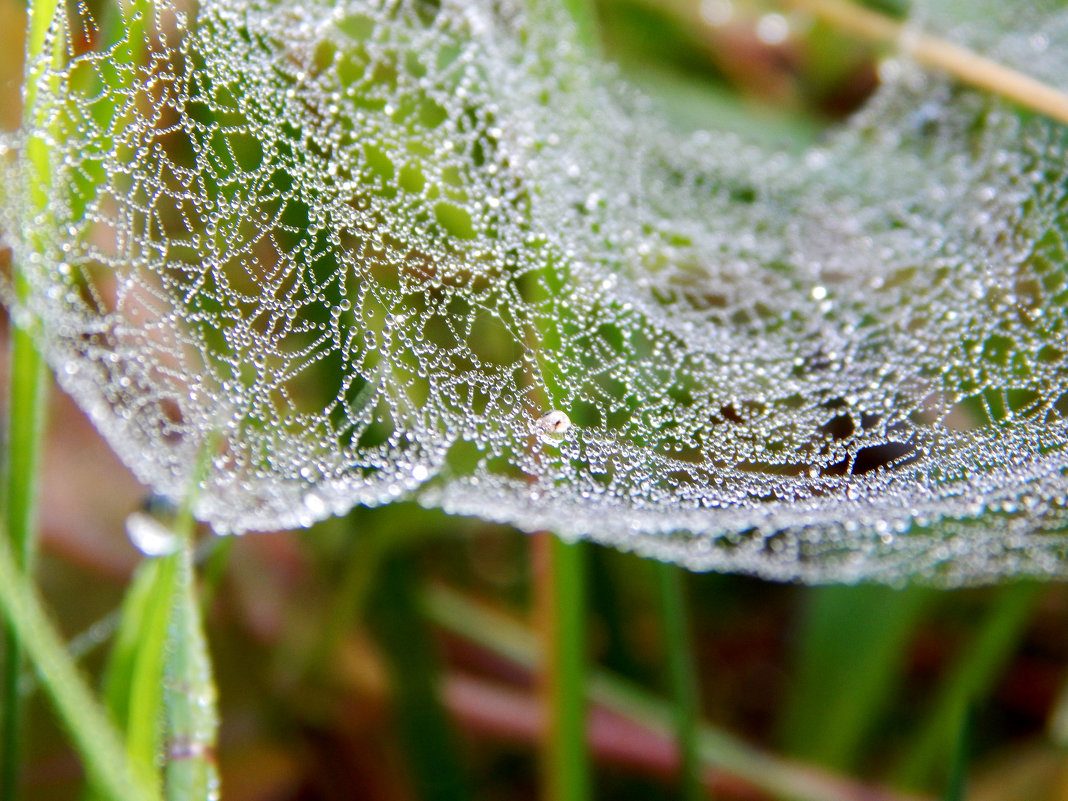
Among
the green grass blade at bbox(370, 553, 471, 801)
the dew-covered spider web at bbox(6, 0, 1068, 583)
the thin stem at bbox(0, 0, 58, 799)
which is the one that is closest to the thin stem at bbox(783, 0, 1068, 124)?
→ the dew-covered spider web at bbox(6, 0, 1068, 583)

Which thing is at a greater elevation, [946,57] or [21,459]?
[946,57]

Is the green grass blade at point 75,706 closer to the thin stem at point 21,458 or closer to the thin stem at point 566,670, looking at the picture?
the thin stem at point 21,458

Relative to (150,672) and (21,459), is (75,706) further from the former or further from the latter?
(21,459)

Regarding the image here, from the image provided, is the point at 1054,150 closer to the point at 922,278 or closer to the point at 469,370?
the point at 922,278

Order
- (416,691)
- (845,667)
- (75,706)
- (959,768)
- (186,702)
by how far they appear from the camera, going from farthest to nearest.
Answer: (845,667) → (416,691) → (959,768) → (186,702) → (75,706)

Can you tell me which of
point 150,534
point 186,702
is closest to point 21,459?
point 150,534

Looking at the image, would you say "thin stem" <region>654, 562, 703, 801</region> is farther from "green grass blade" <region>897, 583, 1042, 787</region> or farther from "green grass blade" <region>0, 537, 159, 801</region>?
"green grass blade" <region>0, 537, 159, 801</region>

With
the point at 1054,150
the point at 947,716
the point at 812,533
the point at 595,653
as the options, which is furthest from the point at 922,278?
the point at 595,653
